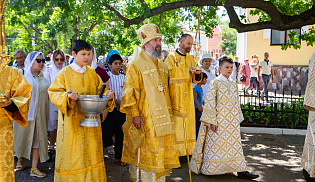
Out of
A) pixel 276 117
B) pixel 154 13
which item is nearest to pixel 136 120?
pixel 154 13

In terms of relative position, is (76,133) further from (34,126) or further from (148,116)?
(34,126)

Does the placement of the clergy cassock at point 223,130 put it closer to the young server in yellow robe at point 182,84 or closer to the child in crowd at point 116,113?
the young server in yellow robe at point 182,84

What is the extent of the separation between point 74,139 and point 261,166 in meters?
3.46

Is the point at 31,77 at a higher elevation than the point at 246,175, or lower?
higher

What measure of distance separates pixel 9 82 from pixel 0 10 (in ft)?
2.71

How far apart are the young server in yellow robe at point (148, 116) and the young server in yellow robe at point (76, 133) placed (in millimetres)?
379

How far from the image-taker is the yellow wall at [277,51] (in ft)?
64.2

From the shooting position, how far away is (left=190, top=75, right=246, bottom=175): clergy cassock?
563cm

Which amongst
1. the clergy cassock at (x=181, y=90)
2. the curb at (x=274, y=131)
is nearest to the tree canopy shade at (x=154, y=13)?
the clergy cassock at (x=181, y=90)

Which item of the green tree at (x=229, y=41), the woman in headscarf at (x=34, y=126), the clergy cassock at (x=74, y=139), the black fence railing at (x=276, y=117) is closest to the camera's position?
the clergy cassock at (x=74, y=139)

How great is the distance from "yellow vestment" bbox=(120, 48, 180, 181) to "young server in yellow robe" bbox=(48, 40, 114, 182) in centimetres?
30

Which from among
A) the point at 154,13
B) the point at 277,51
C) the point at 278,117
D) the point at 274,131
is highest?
the point at 154,13

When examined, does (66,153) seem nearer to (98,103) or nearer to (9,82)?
(98,103)

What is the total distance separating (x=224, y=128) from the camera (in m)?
5.66
